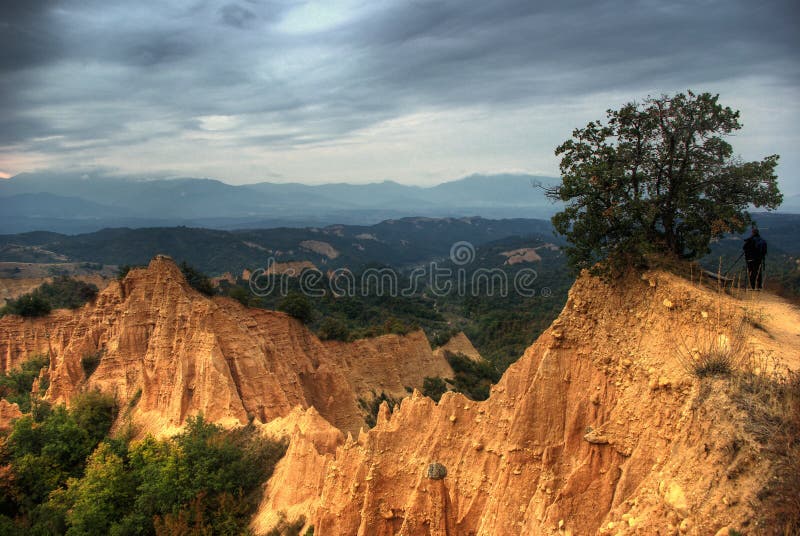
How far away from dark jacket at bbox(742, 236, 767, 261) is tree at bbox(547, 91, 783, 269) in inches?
25.0

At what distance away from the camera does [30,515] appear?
19266 mm

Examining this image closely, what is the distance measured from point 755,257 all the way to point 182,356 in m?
24.1

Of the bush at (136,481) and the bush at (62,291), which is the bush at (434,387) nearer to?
the bush at (136,481)

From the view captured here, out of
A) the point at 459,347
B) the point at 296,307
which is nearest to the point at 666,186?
the point at 296,307

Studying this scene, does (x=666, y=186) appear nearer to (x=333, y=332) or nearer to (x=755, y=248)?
(x=755, y=248)

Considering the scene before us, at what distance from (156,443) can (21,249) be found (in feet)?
611

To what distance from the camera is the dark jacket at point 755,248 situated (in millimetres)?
11617

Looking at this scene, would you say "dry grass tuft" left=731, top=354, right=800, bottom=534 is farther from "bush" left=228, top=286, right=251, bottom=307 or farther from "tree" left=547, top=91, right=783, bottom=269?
"bush" left=228, top=286, right=251, bottom=307

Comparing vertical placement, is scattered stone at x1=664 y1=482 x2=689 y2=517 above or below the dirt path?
below

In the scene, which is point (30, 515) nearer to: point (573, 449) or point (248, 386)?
point (248, 386)

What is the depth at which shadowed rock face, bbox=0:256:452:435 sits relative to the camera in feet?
78.8

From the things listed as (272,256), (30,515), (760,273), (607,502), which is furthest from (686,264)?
(272,256)

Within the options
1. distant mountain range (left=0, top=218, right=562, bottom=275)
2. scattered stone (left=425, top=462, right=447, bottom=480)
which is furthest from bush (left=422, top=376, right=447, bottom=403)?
distant mountain range (left=0, top=218, right=562, bottom=275)

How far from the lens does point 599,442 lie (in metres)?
9.25
